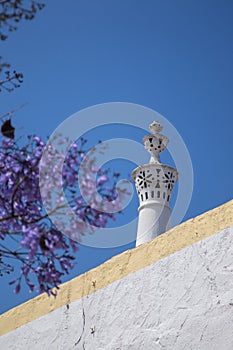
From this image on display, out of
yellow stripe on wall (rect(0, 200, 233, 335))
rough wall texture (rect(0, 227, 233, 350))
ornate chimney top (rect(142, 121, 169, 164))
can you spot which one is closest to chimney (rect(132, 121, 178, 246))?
ornate chimney top (rect(142, 121, 169, 164))

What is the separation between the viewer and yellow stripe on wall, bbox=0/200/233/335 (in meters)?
4.13

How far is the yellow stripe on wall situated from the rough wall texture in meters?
0.06

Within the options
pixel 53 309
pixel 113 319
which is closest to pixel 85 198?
pixel 113 319

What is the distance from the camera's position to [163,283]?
4.33 metres

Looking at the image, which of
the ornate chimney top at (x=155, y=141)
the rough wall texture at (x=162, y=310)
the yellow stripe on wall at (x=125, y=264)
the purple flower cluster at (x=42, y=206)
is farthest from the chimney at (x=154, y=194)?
the purple flower cluster at (x=42, y=206)

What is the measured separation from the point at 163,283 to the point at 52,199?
2.59m

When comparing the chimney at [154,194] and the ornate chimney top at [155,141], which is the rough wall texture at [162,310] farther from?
the ornate chimney top at [155,141]

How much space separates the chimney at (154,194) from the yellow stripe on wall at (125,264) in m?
4.38

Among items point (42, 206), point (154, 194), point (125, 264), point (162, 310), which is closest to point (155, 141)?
point (154, 194)

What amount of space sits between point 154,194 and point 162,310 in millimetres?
6018

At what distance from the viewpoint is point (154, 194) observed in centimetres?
1020

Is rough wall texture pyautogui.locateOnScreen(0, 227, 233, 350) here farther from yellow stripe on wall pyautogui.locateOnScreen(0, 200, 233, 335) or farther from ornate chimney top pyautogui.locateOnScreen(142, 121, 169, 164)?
ornate chimney top pyautogui.locateOnScreen(142, 121, 169, 164)

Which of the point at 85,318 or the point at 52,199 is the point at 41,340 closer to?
the point at 85,318

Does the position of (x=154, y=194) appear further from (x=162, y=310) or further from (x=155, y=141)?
(x=162, y=310)
